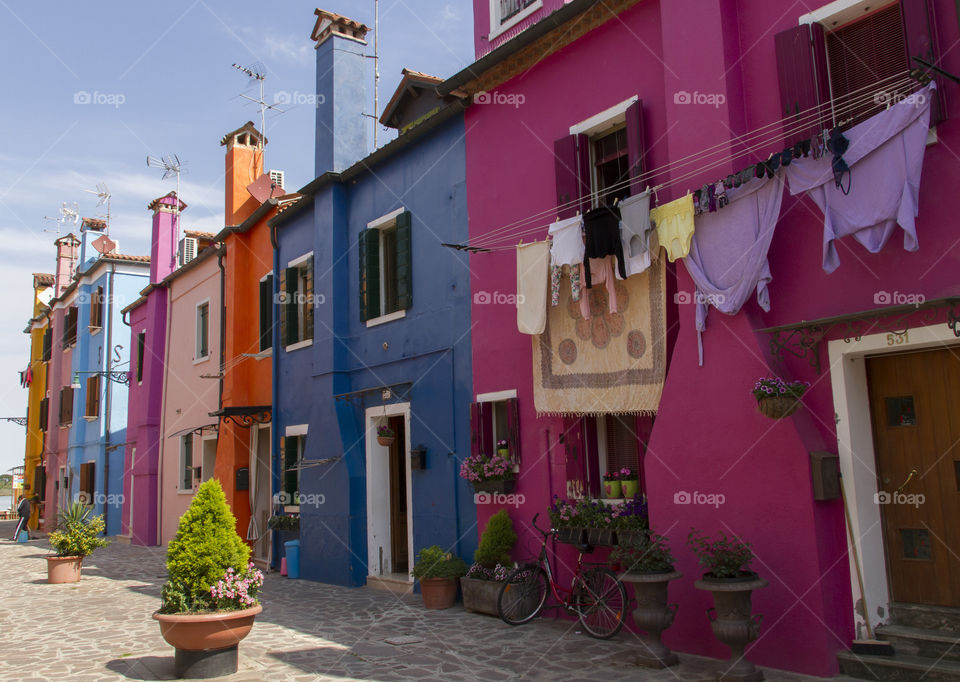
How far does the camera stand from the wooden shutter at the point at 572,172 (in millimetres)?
9359

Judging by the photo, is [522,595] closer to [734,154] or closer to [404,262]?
[734,154]

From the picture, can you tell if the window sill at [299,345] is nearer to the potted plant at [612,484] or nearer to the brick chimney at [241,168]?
the brick chimney at [241,168]

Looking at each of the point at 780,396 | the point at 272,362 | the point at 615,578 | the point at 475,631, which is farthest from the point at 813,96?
the point at 272,362

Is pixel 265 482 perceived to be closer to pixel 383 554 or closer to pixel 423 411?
pixel 383 554

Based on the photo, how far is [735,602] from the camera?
636cm

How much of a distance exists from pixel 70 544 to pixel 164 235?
1230 cm

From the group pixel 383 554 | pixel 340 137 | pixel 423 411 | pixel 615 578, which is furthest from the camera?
pixel 340 137

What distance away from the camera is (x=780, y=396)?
6.55 m

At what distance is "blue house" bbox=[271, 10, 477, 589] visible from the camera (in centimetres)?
1152

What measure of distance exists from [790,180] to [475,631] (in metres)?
5.80
